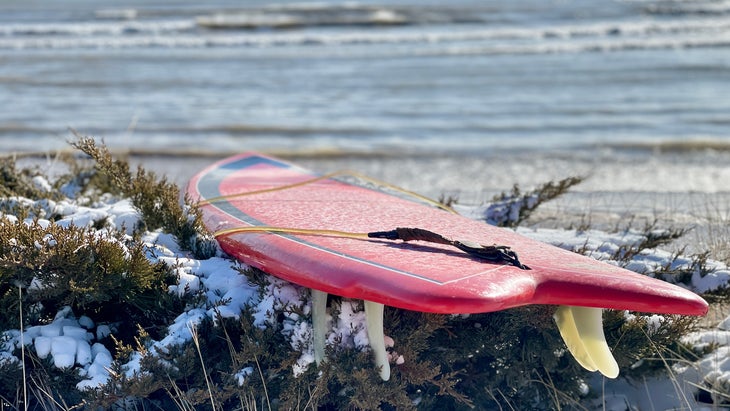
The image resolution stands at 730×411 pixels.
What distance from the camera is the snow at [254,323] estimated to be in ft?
11.2

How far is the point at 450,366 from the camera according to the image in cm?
352

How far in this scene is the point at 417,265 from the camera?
344cm

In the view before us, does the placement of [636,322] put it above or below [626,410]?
above

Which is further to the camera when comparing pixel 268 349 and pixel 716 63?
pixel 716 63

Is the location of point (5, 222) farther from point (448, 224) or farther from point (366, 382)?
point (448, 224)

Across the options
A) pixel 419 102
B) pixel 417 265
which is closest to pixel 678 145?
pixel 419 102

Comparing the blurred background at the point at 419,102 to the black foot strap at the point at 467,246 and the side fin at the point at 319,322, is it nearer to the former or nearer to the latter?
the black foot strap at the point at 467,246

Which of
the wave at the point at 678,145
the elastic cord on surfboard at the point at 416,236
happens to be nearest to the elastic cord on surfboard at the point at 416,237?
the elastic cord on surfboard at the point at 416,236

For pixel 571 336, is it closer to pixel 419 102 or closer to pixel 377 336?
pixel 377 336

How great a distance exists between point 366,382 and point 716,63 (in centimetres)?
1384

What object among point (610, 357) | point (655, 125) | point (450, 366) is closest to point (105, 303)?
point (450, 366)

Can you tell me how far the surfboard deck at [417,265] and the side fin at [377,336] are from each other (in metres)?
Answer: 0.09

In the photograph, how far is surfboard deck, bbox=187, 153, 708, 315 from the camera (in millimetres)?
3172

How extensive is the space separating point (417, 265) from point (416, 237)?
1.23 feet
